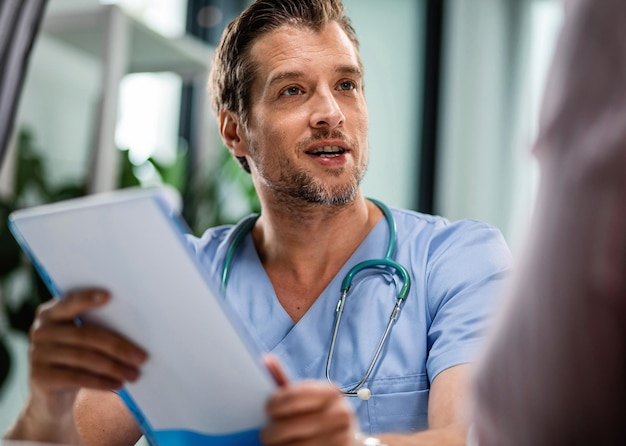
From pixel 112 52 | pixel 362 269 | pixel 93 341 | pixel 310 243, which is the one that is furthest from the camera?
pixel 112 52

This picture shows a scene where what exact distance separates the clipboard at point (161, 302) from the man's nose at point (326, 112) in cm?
60

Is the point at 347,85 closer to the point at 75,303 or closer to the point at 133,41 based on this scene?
the point at 75,303

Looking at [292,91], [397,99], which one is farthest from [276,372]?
[397,99]

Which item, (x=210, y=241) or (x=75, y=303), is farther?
(x=210, y=241)

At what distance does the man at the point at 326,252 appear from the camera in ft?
3.59

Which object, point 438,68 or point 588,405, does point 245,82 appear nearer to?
point 588,405

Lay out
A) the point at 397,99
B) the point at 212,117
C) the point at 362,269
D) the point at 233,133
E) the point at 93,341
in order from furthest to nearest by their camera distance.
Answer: the point at 397,99 < the point at 212,117 < the point at 233,133 < the point at 362,269 < the point at 93,341

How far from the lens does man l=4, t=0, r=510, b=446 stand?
1.09 metres

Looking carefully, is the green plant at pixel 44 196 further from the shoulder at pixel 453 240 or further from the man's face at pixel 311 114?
the shoulder at pixel 453 240

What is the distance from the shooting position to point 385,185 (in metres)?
3.28

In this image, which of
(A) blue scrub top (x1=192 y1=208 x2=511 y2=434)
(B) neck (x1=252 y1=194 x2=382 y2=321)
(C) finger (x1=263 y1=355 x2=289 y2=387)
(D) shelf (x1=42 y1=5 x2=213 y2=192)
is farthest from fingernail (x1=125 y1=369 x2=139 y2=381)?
(D) shelf (x1=42 y1=5 x2=213 y2=192)

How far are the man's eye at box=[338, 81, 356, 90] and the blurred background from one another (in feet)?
3.74

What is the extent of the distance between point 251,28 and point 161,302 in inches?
31.5

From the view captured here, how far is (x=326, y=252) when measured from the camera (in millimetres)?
1285
